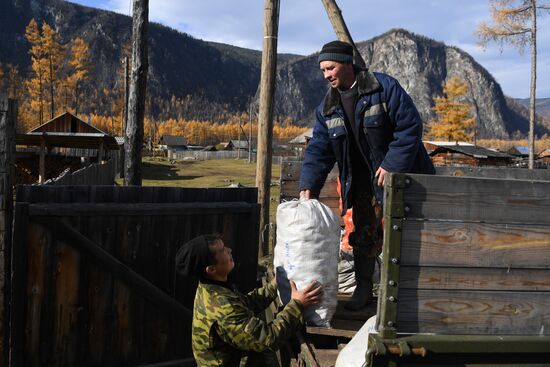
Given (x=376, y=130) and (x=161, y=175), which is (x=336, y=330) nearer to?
(x=376, y=130)

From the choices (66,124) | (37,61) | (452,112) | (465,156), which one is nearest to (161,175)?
(66,124)

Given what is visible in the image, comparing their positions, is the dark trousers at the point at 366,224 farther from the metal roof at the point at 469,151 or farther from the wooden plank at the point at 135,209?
the metal roof at the point at 469,151

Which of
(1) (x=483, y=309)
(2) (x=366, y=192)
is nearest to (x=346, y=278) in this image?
(2) (x=366, y=192)

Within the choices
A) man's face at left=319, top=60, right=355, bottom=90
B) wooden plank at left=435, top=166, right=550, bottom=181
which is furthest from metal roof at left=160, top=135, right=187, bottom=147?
man's face at left=319, top=60, right=355, bottom=90

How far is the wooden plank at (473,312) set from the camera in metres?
2.19

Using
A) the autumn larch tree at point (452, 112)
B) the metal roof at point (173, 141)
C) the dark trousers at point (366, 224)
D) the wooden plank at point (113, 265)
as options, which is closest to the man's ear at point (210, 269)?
the dark trousers at point (366, 224)

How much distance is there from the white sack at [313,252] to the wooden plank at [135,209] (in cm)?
184

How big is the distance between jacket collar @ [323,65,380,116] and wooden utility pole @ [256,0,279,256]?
320 cm

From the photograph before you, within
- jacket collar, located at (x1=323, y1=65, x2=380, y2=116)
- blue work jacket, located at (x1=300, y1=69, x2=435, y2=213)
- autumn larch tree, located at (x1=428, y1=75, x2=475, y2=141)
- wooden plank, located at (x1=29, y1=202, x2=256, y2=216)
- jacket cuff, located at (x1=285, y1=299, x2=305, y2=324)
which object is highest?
autumn larch tree, located at (x1=428, y1=75, x2=475, y2=141)

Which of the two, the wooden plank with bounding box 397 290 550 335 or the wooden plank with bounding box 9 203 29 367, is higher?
the wooden plank with bounding box 397 290 550 335

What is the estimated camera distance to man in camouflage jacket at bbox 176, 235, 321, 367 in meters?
2.70

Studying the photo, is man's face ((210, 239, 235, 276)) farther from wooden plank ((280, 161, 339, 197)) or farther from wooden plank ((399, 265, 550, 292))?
wooden plank ((280, 161, 339, 197))

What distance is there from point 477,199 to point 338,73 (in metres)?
1.53

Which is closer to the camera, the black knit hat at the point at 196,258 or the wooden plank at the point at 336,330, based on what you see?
the black knit hat at the point at 196,258
